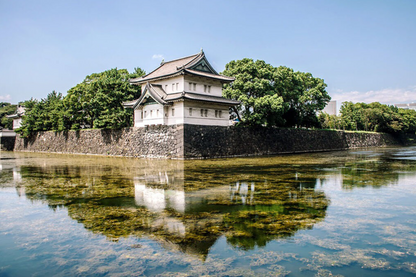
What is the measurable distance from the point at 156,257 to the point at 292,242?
6.74ft

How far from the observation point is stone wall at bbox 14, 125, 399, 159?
23570 millimetres

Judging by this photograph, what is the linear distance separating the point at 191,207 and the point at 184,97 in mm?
16328

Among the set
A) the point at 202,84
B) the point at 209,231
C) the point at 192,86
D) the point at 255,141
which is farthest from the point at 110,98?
the point at 209,231

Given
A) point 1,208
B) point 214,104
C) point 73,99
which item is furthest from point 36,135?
point 1,208

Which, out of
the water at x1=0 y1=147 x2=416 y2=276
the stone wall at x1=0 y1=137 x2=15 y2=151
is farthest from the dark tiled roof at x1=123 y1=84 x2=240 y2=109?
the stone wall at x1=0 y1=137 x2=15 y2=151

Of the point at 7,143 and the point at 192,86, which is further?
the point at 7,143

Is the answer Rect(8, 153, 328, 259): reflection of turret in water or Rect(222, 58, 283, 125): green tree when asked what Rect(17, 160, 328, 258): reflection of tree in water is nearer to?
Rect(8, 153, 328, 259): reflection of turret in water

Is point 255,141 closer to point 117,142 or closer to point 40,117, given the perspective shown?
point 117,142

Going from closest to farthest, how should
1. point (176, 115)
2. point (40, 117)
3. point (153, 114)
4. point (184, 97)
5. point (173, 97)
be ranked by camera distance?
point (184, 97)
point (173, 97)
point (176, 115)
point (153, 114)
point (40, 117)

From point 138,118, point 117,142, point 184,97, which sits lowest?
point 117,142

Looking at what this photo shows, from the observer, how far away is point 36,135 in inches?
1561

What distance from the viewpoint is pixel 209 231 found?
532 cm

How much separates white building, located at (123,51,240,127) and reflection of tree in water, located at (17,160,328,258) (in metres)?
13.2

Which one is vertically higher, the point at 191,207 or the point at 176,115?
the point at 176,115
